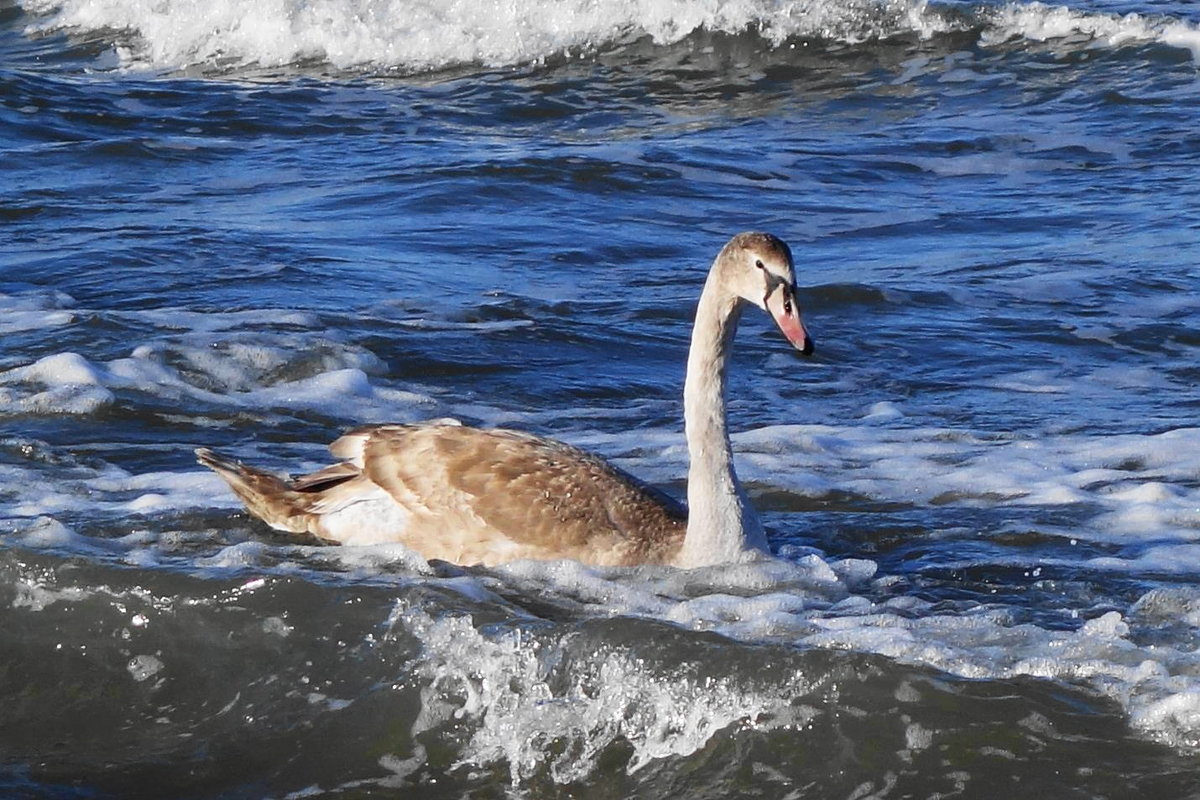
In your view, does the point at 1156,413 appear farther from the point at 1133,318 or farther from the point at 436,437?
the point at 436,437

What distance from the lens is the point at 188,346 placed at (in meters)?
9.12

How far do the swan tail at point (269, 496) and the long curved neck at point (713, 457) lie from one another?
1405 millimetres

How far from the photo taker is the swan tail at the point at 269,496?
6988 millimetres

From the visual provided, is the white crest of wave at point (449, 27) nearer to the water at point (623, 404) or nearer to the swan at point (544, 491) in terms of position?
the water at point (623, 404)

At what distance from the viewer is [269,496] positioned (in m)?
7.00

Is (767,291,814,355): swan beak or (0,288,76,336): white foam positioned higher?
(767,291,814,355): swan beak

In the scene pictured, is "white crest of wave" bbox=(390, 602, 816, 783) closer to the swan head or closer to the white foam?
the swan head

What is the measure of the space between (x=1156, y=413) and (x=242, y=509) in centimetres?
415

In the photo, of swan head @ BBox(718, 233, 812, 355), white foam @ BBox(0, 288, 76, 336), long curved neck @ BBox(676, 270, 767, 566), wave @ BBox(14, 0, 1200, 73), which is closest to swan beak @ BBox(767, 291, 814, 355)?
swan head @ BBox(718, 233, 812, 355)

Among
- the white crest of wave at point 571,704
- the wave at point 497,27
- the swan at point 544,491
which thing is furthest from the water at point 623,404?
the wave at point 497,27

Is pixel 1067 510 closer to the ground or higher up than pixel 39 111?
closer to the ground

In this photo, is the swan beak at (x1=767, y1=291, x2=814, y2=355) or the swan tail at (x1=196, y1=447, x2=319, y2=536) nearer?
the swan beak at (x1=767, y1=291, x2=814, y2=355)

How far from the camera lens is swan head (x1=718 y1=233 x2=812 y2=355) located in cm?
633

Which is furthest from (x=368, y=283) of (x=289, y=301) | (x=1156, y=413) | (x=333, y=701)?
(x=333, y=701)
